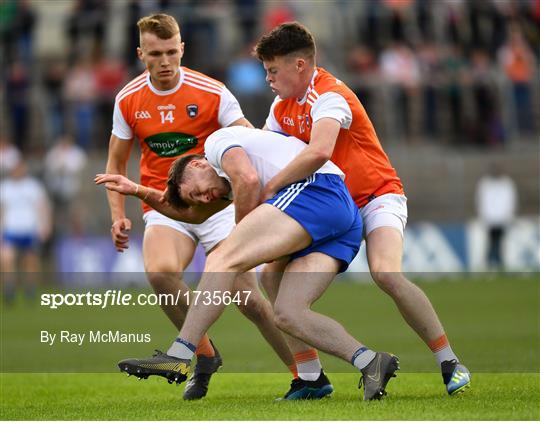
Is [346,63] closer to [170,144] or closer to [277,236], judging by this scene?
[170,144]

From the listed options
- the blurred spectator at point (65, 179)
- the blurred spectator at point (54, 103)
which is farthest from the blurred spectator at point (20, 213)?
the blurred spectator at point (54, 103)

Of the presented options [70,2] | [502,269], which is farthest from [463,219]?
[70,2]

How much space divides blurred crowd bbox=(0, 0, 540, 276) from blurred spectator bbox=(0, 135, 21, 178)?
3 cm

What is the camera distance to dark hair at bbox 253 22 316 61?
26.7 feet

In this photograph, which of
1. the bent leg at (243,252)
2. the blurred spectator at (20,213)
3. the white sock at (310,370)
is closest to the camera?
the bent leg at (243,252)

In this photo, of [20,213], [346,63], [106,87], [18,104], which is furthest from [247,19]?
[20,213]

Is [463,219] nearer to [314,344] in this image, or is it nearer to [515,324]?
[515,324]

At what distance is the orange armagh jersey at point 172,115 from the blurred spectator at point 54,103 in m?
15.7

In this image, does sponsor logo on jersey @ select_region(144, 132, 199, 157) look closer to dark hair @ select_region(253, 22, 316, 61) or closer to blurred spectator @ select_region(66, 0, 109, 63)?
dark hair @ select_region(253, 22, 316, 61)

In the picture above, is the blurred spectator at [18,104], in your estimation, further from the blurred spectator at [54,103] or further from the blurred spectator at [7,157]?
the blurred spectator at [7,157]

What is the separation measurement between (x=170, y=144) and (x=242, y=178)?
5.62 ft

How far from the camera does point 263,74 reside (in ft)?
78.6

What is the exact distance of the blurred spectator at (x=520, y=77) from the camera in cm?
2445

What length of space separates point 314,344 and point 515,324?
292 inches
